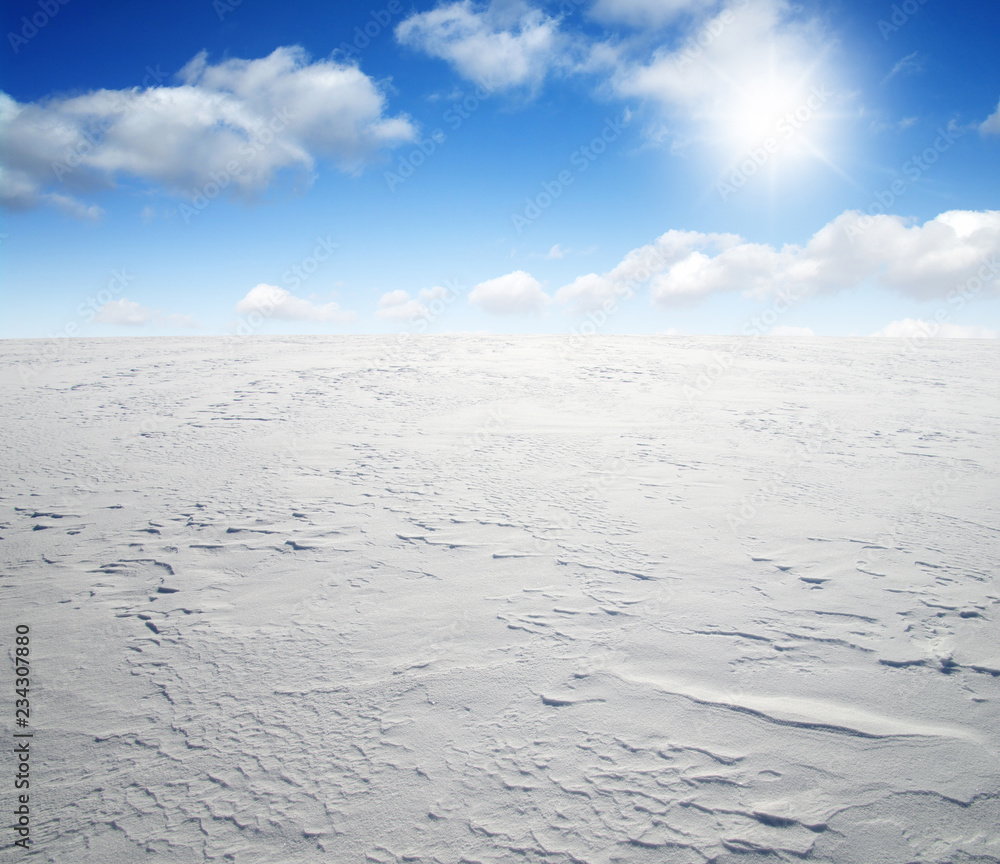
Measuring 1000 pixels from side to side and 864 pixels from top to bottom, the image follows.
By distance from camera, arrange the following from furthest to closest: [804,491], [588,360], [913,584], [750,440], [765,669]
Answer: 1. [588,360]
2. [750,440]
3. [804,491]
4. [913,584]
5. [765,669]

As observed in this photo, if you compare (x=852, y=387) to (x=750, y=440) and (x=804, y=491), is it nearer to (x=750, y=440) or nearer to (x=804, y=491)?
(x=750, y=440)

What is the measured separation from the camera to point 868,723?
6.95ft

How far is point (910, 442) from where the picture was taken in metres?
6.53

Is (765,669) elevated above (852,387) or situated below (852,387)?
below

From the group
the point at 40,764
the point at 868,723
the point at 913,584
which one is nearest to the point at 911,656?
the point at 868,723

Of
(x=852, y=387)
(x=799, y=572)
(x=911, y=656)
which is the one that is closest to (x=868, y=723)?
(x=911, y=656)

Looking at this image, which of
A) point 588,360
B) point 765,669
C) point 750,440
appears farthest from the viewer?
point 588,360

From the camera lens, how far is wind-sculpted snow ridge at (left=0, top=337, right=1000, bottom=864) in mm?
1710

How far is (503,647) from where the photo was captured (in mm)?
2559

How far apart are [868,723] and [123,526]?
4.78 meters

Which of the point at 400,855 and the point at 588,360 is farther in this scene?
the point at 588,360

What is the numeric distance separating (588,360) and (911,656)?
996 centimetres

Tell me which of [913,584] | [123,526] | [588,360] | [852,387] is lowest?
[913,584]

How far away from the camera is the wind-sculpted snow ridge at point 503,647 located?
1.71m
